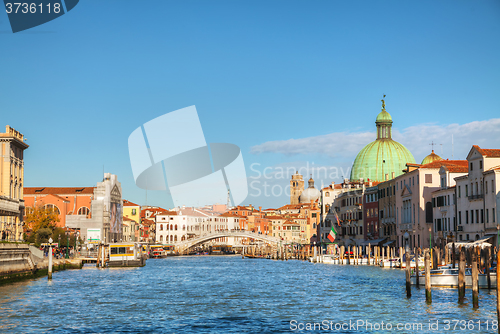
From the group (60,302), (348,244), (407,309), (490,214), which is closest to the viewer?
(407,309)

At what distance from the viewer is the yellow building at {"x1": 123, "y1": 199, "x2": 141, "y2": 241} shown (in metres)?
85.0

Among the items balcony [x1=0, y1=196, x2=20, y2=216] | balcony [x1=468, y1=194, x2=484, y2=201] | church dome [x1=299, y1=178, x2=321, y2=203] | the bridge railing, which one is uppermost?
church dome [x1=299, y1=178, x2=321, y2=203]

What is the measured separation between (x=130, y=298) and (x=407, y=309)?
9726mm

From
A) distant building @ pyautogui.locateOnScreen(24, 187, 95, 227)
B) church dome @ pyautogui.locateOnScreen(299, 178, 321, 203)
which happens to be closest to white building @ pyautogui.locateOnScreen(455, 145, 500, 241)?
distant building @ pyautogui.locateOnScreen(24, 187, 95, 227)

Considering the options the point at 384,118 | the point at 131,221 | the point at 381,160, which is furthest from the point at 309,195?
the point at 381,160

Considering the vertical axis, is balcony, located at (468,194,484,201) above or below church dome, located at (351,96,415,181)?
below

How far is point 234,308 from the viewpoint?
20156mm

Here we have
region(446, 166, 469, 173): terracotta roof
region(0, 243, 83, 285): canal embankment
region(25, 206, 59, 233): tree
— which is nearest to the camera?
region(0, 243, 83, 285): canal embankment

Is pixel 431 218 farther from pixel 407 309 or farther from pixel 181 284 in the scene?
pixel 407 309

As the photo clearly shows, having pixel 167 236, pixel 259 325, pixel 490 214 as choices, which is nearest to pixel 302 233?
pixel 167 236

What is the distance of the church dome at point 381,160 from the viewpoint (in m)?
67.5

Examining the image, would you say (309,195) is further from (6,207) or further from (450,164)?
(6,207)

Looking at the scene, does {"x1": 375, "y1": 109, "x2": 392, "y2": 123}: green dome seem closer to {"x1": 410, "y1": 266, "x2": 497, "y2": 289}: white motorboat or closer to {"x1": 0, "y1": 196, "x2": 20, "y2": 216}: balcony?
{"x1": 0, "y1": 196, "x2": 20, "y2": 216}: balcony

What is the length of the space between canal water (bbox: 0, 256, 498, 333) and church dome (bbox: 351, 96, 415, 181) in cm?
3999
